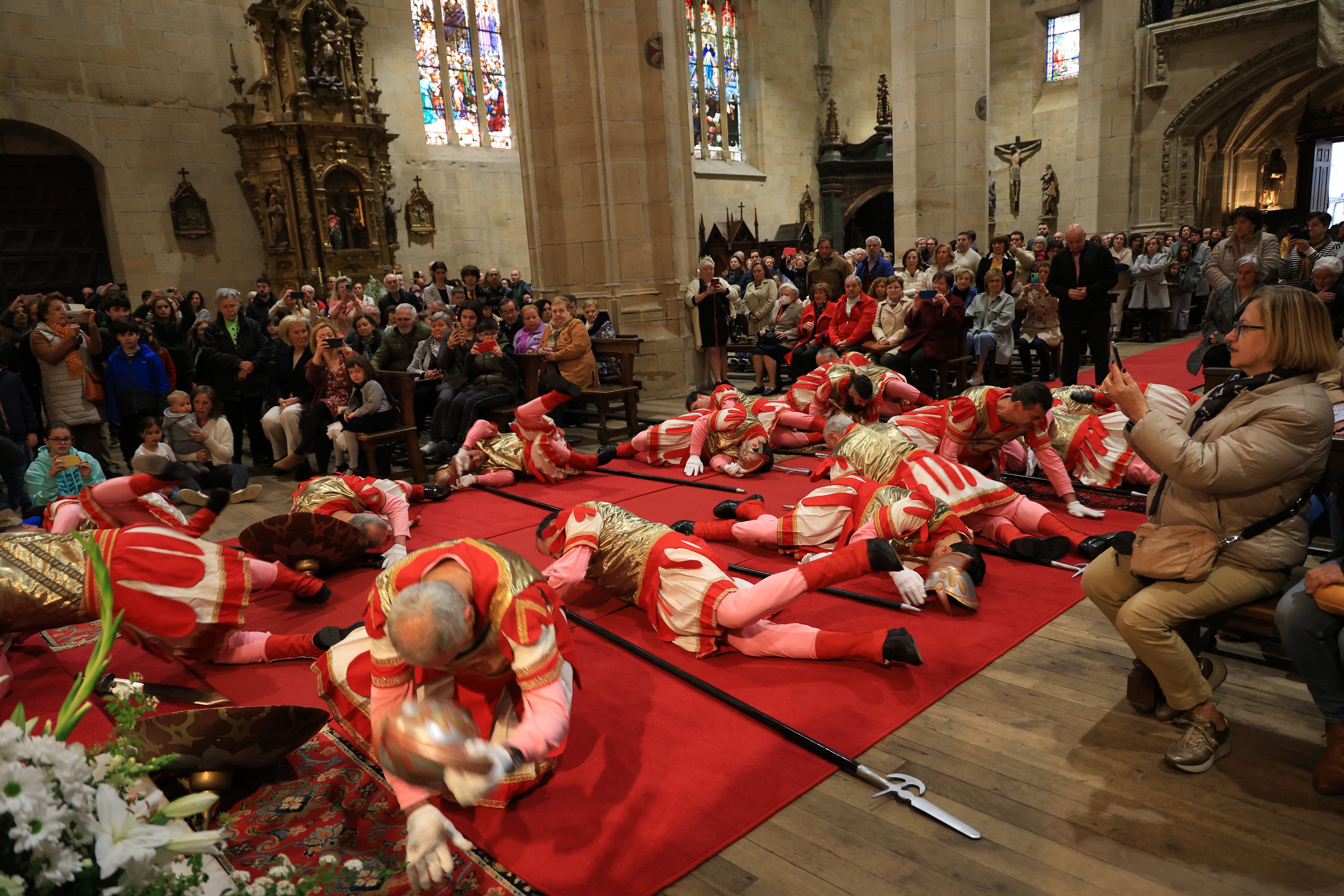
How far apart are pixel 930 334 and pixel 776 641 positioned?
5486 millimetres

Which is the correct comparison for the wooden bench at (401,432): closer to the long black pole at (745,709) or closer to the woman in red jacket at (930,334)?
the long black pole at (745,709)

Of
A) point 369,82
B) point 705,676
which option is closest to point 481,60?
point 369,82

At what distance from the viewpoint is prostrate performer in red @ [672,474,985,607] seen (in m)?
3.87

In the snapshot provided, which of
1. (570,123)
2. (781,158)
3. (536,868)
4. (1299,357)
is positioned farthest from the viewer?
(781,158)

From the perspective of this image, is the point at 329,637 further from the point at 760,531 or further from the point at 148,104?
the point at 148,104

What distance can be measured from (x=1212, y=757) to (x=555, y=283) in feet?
28.5

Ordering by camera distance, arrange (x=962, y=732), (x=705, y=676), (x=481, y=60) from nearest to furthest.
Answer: (x=962, y=732)
(x=705, y=676)
(x=481, y=60)

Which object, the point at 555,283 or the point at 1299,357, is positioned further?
the point at 555,283

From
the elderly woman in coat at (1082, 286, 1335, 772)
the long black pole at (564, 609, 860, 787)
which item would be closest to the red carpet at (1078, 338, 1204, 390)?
the elderly woman in coat at (1082, 286, 1335, 772)

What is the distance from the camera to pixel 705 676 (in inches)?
130

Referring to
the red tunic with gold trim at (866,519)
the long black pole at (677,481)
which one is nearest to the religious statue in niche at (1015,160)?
the long black pole at (677,481)

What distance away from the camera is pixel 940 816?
2.38 m

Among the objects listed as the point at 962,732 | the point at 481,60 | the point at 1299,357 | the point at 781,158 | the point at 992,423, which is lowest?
the point at 962,732

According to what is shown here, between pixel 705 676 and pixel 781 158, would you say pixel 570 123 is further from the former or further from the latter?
pixel 781 158
